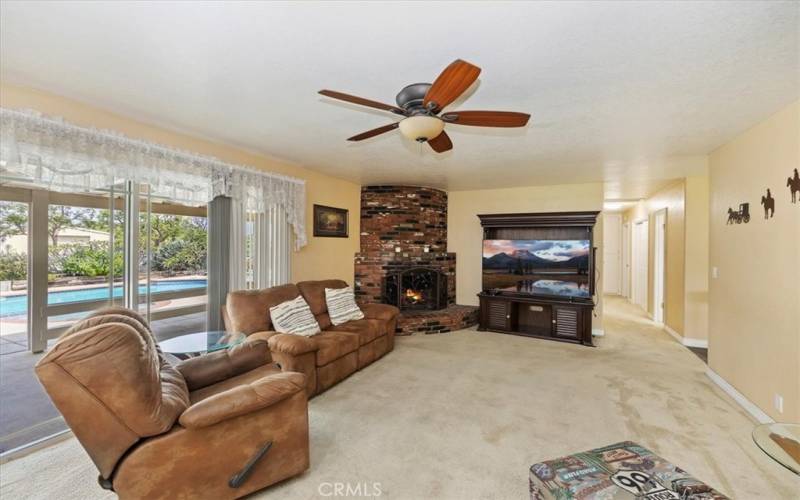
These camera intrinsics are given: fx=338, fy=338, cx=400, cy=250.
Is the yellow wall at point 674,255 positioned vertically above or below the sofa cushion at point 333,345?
above

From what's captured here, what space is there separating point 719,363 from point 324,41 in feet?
15.0

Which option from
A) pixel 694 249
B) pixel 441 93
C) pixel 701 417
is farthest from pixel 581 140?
pixel 694 249

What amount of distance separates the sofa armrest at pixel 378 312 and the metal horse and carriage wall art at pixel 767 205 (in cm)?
358

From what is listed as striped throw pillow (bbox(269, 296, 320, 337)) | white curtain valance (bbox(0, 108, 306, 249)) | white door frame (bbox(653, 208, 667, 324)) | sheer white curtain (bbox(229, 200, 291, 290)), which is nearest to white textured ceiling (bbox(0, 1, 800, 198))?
white curtain valance (bbox(0, 108, 306, 249))

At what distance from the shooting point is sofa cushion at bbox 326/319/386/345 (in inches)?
146

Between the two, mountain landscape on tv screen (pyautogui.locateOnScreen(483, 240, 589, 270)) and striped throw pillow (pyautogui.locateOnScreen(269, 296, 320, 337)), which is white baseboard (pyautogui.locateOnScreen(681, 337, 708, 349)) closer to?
mountain landscape on tv screen (pyautogui.locateOnScreen(483, 240, 589, 270))

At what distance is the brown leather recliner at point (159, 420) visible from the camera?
54.2 inches

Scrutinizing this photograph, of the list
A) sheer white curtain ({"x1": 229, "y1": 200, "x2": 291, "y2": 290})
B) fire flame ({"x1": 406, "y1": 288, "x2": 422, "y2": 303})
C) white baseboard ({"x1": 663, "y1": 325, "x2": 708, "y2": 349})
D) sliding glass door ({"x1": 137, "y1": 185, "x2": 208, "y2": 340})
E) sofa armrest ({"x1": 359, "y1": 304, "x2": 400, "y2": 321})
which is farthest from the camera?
fire flame ({"x1": 406, "y1": 288, "x2": 422, "y2": 303})

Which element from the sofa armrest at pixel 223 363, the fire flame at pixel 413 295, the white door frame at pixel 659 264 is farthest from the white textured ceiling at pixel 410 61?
the white door frame at pixel 659 264

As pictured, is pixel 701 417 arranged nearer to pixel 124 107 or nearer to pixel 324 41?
pixel 324 41

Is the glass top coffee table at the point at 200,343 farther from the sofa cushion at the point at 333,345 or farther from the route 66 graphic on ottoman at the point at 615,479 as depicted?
the route 66 graphic on ottoman at the point at 615,479

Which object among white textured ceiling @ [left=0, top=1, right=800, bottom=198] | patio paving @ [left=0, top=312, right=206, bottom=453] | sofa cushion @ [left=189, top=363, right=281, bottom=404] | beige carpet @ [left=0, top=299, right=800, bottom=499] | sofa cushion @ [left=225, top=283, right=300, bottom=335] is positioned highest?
white textured ceiling @ [left=0, top=1, right=800, bottom=198]

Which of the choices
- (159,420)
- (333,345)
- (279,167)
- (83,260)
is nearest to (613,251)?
(333,345)

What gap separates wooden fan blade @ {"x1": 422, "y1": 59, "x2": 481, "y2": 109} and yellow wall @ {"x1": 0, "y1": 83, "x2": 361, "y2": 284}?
2561mm
